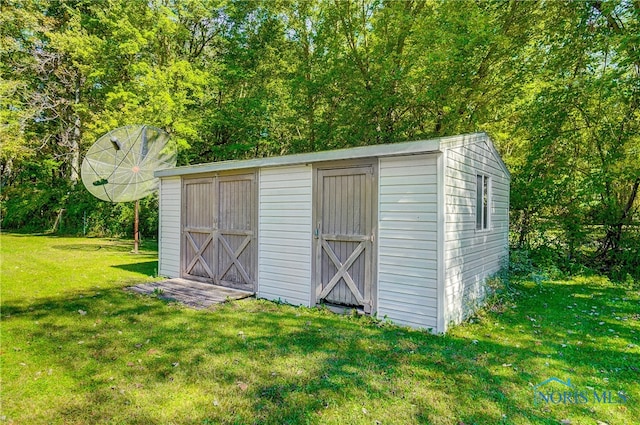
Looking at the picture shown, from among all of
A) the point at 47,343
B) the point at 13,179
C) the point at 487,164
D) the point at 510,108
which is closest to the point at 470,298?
the point at 487,164

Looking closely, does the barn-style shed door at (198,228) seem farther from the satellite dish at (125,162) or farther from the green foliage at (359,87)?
the green foliage at (359,87)

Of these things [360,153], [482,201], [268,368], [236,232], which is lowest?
[268,368]

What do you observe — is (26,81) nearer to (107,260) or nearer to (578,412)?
(107,260)

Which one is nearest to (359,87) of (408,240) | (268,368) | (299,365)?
(408,240)

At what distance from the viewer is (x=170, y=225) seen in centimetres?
845

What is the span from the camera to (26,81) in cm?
1725

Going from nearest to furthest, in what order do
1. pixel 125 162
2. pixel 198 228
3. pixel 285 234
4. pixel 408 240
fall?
1. pixel 408 240
2. pixel 285 234
3. pixel 198 228
4. pixel 125 162

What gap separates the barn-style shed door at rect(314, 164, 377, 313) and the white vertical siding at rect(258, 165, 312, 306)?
23 centimetres

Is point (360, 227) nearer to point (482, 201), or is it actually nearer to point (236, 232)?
point (482, 201)

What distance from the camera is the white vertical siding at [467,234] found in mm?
5000

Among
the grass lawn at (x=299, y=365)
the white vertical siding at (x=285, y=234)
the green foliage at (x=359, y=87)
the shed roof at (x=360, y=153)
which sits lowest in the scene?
the grass lawn at (x=299, y=365)

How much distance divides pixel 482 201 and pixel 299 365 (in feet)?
15.2

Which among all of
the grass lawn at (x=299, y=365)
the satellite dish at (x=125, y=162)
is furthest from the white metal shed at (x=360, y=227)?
the satellite dish at (x=125, y=162)

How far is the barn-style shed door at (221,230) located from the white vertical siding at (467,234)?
3.62 meters
